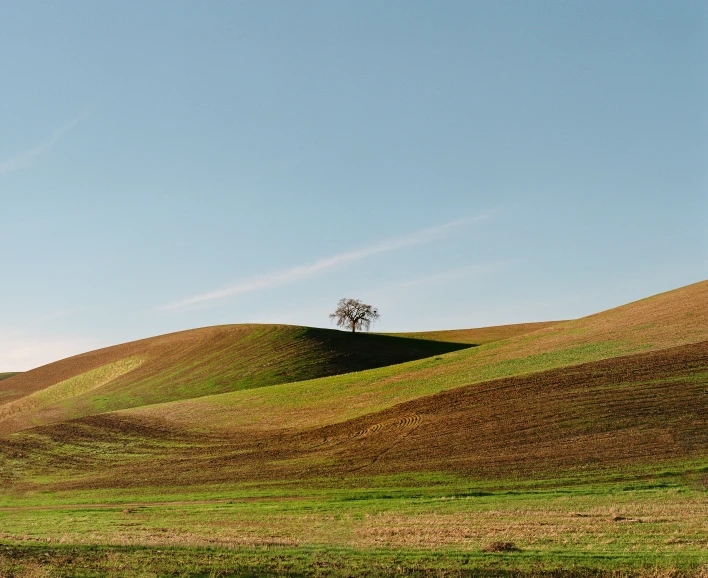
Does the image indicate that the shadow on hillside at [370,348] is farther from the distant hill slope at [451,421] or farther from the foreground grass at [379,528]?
the foreground grass at [379,528]

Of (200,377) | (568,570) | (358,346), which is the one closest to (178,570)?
(568,570)

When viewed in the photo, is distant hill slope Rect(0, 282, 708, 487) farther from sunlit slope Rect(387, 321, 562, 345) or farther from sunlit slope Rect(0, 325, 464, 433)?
sunlit slope Rect(387, 321, 562, 345)

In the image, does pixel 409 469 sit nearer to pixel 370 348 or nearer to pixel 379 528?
pixel 379 528

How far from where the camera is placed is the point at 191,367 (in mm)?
71938

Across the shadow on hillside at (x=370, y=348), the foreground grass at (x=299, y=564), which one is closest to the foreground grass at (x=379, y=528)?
the foreground grass at (x=299, y=564)

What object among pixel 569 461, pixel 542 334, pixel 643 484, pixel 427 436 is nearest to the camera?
pixel 643 484

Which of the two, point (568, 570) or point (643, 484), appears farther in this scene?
point (643, 484)

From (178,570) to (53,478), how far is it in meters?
24.2

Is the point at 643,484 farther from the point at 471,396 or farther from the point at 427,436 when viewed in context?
the point at 471,396

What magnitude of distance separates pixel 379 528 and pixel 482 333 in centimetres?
9021

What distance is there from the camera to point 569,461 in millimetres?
27859

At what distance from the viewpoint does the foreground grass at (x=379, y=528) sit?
48.5 feet

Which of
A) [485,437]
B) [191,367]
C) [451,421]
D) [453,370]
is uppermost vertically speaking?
[191,367]

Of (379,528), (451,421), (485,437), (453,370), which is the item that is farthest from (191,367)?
(379,528)
